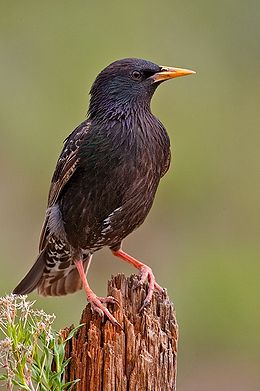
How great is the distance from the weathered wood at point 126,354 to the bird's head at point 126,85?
1.63 m

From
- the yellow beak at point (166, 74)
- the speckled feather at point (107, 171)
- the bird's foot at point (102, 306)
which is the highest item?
the yellow beak at point (166, 74)

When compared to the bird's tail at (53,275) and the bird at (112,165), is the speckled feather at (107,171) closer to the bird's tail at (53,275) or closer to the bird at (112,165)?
the bird at (112,165)

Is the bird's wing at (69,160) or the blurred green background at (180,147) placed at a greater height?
the blurred green background at (180,147)

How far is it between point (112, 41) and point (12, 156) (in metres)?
2.04

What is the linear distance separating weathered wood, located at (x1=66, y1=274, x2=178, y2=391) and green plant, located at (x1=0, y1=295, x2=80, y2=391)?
98 mm

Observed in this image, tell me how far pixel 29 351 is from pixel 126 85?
2.18 m

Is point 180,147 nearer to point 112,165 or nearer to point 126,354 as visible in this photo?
point 112,165

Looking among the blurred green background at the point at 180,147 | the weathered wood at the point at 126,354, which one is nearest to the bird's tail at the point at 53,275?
the weathered wood at the point at 126,354

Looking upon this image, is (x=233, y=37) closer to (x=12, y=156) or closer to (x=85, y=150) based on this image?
(x=12, y=156)

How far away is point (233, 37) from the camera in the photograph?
14.0 m

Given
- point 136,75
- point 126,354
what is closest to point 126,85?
point 136,75

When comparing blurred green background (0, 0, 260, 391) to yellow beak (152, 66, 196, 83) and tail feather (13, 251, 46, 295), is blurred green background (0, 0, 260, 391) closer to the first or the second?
tail feather (13, 251, 46, 295)

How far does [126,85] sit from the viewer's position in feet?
22.6

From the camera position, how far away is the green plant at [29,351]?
5.14 m
